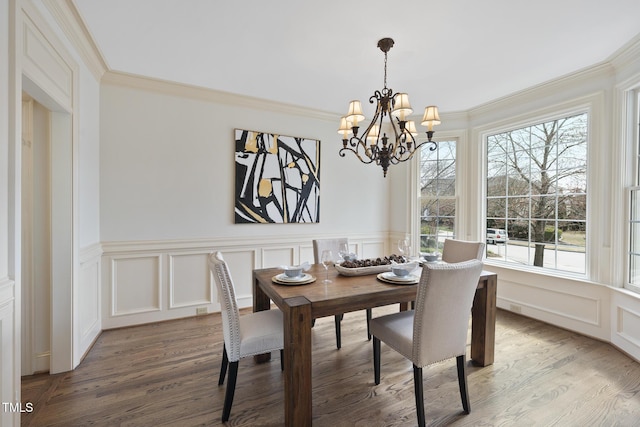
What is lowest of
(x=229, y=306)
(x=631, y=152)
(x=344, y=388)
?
(x=344, y=388)

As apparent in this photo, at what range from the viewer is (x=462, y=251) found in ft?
9.23

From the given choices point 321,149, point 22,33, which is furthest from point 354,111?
point 22,33

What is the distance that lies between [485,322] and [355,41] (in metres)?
2.47

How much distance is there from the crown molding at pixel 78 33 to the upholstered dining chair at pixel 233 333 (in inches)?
75.7

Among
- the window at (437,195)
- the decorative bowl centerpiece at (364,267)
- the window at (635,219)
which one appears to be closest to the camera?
the decorative bowl centerpiece at (364,267)

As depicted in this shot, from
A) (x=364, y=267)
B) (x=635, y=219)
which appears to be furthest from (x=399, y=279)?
(x=635, y=219)

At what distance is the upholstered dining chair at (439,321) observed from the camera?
1.64 meters

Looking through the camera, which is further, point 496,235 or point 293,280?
point 496,235

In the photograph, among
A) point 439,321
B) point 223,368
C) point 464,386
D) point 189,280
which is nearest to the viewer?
point 439,321

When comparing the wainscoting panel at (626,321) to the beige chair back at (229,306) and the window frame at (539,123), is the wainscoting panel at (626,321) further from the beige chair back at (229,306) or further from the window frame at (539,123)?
the beige chair back at (229,306)

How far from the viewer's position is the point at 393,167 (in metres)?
4.61

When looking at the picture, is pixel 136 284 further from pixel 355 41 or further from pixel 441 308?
pixel 355 41

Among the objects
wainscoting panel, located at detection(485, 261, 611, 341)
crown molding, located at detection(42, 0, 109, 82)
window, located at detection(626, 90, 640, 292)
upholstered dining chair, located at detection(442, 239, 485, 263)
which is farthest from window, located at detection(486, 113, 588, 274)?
crown molding, located at detection(42, 0, 109, 82)

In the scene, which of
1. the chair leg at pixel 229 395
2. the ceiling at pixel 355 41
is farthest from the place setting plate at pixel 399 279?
the ceiling at pixel 355 41
